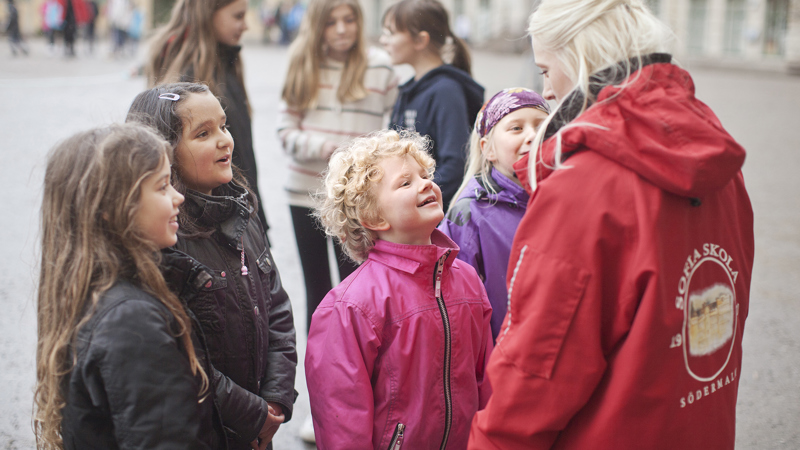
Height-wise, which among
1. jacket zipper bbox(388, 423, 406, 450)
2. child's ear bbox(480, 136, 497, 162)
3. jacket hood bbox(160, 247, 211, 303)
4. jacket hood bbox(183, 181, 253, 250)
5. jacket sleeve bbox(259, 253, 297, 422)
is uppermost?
child's ear bbox(480, 136, 497, 162)

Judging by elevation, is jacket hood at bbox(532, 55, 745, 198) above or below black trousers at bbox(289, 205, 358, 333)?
above

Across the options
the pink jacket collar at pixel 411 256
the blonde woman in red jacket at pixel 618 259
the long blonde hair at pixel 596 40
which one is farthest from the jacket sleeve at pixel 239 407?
the long blonde hair at pixel 596 40

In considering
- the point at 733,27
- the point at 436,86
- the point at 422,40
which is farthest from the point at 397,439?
the point at 733,27

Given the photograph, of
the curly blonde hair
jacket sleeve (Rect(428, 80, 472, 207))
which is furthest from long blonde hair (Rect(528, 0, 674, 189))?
jacket sleeve (Rect(428, 80, 472, 207))

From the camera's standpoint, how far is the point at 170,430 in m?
1.62

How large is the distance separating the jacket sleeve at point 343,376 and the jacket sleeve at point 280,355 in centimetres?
19

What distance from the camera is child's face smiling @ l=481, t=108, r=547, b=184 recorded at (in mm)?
2434

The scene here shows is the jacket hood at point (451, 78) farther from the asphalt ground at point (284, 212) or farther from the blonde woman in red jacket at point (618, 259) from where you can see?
the blonde woman in red jacket at point (618, 259)

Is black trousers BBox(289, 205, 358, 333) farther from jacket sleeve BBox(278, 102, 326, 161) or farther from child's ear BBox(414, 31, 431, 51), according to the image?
child's ear BBox(414, 31, 431, 51)

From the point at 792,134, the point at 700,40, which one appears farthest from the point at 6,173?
the point at 700,40

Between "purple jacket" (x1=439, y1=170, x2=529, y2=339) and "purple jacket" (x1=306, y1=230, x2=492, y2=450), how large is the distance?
28 centimetres

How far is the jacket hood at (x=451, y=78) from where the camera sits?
11.2 feet

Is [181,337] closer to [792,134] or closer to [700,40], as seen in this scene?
[792,134]

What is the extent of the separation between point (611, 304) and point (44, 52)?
25671 mm
